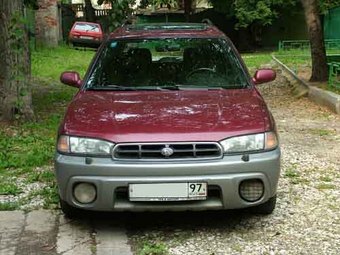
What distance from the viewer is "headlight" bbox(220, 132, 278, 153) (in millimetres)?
4371

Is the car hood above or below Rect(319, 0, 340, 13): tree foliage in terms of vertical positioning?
below

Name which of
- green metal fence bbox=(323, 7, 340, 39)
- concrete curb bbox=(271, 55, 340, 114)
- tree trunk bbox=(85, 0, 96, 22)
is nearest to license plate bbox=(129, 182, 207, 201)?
concrete curb bbox=(271, 55, 340, 114)

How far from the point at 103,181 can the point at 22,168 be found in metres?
2.54

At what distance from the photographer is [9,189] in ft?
19.0

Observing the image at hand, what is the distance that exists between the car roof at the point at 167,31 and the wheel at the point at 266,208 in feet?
6.24

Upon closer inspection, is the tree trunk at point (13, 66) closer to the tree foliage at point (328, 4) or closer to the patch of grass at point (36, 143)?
the patch of grass at point (36, 143)

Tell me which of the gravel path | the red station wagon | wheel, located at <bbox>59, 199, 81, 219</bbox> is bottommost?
the gravel path

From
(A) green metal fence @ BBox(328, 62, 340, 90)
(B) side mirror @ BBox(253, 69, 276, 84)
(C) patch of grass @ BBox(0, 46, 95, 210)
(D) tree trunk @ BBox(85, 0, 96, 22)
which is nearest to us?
(B) side mirror @ BBox(253, 69, 276, 84)

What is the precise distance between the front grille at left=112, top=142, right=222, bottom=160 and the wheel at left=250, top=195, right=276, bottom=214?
0.82 meters

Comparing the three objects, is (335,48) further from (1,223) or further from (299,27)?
(1,223)

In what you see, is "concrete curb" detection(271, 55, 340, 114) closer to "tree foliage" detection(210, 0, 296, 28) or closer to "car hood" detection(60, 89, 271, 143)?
"car hood" detection(60, 89, 271, 143)

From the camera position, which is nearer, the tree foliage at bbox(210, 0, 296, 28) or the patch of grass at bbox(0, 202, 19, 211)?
the patch of grass at bbox(0, 202, 19, 211)

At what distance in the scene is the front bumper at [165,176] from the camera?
428 centimetres

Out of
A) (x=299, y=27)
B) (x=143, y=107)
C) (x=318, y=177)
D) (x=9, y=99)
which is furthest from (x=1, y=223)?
(x=299, y=27)
